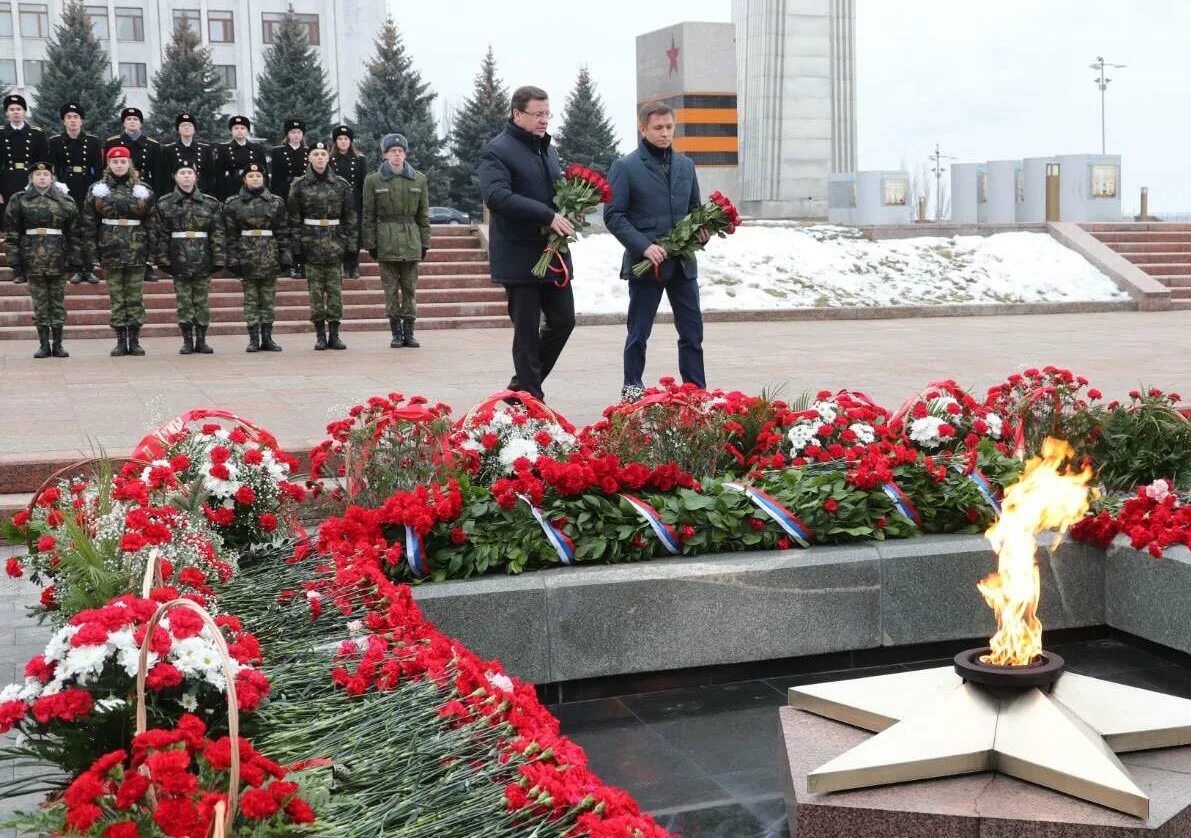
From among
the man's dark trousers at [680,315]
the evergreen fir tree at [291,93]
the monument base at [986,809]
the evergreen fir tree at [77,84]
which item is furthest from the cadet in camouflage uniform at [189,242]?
the evergreen fir tree at [291,93]

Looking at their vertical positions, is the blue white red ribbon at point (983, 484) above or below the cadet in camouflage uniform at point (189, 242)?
below

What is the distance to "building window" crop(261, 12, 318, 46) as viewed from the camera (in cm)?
6112

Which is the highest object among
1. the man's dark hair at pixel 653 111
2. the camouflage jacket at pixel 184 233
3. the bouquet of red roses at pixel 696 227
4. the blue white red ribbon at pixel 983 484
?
the man's dark hair at pixel 653 111

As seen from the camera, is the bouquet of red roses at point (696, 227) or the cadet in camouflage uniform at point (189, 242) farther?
the cadet in camouflage uniform at point (189, 242)

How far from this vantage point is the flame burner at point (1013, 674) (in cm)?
311

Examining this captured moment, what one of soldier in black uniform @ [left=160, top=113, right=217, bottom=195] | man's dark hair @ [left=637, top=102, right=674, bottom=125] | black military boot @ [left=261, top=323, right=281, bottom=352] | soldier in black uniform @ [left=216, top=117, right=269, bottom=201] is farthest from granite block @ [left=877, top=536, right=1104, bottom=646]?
soldier in black uniform @ [left=160, top=113, right=217, bottom=195]

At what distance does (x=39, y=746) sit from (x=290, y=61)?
41870mm

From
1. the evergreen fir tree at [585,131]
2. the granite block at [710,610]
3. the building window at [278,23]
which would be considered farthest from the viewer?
the building window at [278,23]

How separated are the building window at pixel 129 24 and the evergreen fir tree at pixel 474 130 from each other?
21.9 metres

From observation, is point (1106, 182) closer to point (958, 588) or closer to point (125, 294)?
point (125, 294)

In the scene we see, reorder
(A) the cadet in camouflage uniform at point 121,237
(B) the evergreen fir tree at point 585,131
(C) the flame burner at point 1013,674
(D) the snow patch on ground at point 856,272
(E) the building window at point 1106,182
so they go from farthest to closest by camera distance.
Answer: (B) the evergreen fir tree at point 585,131 → (E) the building window at point 1106,182 → (D) the snow patch on ground at point 856,272 → (A) the cadet in camouflage uniform at point 121,237 → (C) the flame burner at point 1013,674

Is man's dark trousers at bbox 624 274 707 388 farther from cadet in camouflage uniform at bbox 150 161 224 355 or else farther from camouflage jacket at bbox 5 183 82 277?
camouflage jacket at bbox 5 183 82 277

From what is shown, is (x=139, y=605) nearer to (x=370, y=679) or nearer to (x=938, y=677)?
(x=370, y=679)

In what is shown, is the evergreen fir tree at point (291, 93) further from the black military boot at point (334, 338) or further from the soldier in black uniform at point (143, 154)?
the black military boot at point (334, 338)
